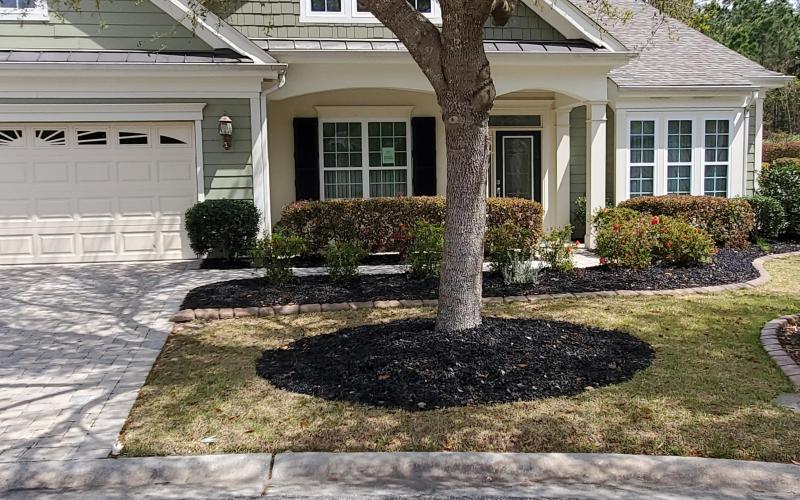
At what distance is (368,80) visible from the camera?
12492mm

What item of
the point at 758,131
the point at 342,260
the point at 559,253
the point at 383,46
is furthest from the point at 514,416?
the point at 758,131

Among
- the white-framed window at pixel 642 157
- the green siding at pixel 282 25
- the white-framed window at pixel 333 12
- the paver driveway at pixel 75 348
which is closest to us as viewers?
the paver driveway at pixel 75 348

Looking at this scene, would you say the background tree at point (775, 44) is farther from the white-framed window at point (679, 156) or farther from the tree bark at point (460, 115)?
the tree bark at point (460, 115)

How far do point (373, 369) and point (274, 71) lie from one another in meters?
7.46

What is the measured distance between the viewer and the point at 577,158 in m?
14.9

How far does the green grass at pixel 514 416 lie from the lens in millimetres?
4348

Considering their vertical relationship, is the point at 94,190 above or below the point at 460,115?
below

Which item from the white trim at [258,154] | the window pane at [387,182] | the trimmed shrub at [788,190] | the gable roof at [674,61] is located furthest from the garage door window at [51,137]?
the trimmed shrub at [788,190]

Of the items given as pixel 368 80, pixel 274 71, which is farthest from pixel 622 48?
pixel 274 71

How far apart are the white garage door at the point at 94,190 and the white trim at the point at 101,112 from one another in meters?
0.24

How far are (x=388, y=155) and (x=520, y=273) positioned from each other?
5.77 metres

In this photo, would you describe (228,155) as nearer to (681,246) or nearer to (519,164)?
(519,164)

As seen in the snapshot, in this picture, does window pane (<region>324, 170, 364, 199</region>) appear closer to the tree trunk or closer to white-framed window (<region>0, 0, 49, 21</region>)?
white-framed window (<region>0, 0, 49, 21</region>)

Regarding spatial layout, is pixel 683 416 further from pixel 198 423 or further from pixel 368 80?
pixel 368 80
